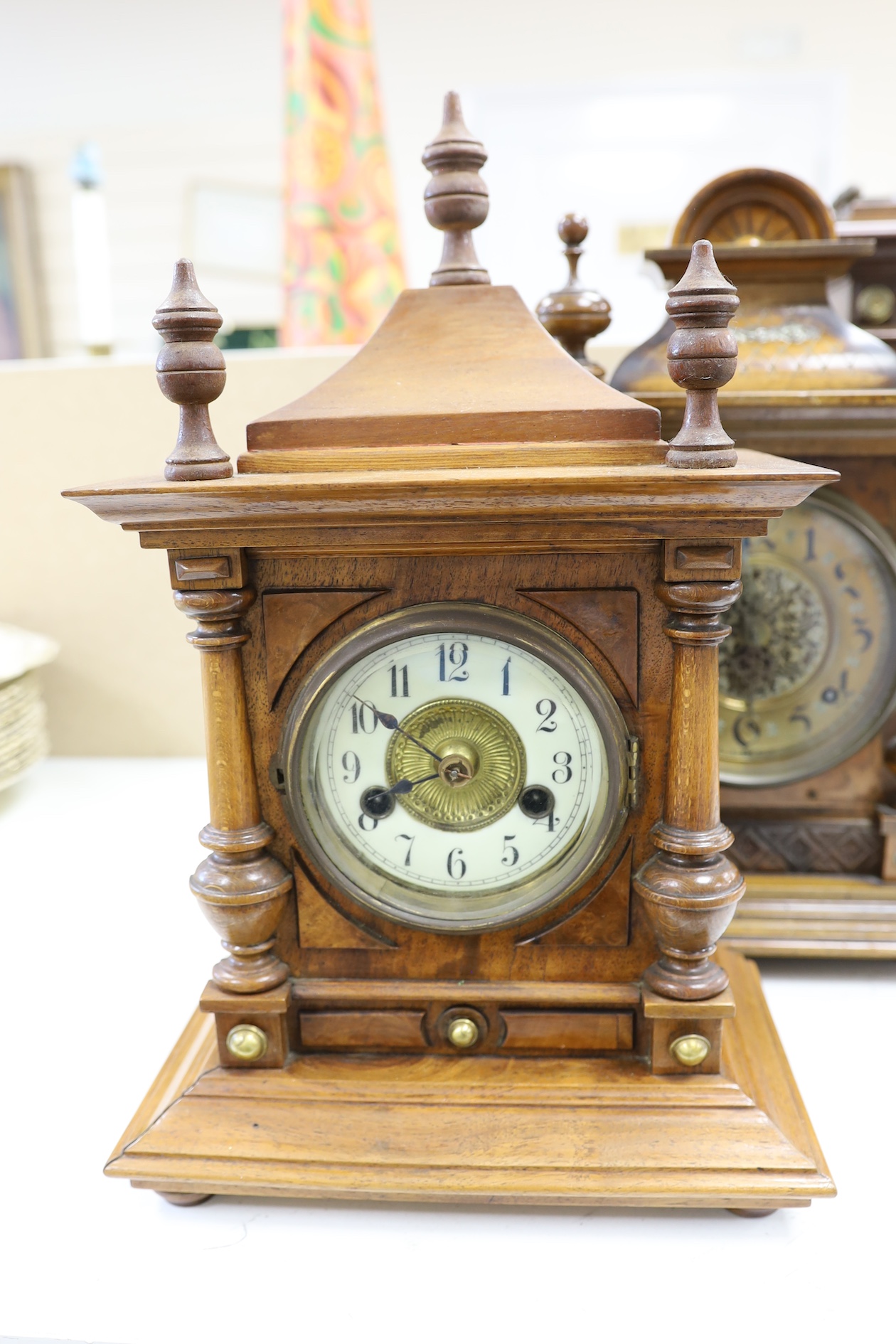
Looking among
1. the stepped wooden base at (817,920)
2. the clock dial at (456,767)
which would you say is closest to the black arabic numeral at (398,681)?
the clock dial at (456,767)

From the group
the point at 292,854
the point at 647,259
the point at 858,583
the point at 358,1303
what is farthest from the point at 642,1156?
the point at 647,259

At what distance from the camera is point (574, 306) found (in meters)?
1.08

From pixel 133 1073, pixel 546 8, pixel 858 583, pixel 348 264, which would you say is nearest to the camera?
pixel 133 1073

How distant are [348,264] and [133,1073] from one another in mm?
1179

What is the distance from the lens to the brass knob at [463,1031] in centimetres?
85

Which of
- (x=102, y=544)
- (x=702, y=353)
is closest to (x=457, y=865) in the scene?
(x=702, y=353)

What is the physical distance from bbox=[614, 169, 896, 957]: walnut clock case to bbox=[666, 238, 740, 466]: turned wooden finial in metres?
0.29

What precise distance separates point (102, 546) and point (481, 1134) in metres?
1.13

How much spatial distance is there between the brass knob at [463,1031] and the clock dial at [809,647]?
1.35 feet

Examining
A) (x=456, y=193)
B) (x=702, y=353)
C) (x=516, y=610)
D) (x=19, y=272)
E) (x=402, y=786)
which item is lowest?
(x=402, y=786)

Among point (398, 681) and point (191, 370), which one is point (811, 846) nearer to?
point (398, 681)

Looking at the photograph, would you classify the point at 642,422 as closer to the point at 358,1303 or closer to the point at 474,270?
the point at 474,270

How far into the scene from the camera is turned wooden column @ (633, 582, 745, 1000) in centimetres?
77

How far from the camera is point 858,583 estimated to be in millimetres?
1071
